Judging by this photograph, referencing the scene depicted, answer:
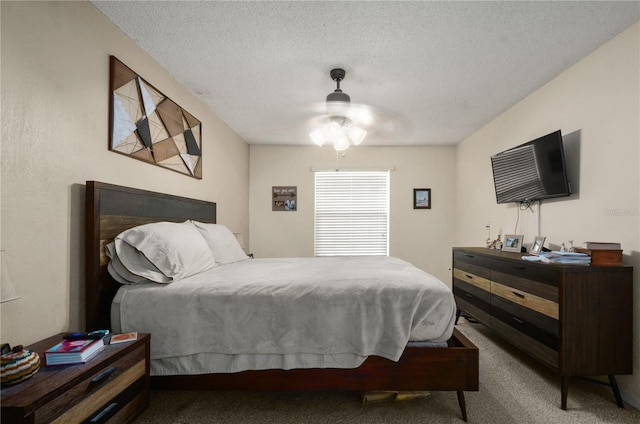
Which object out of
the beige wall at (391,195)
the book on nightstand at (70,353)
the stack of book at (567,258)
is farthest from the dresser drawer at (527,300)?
the book on nightstand at (70,353)

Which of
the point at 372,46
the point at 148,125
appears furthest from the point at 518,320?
the point at 148,125

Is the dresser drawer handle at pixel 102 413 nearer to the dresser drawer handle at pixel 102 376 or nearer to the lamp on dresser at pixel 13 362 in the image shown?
the dresser drawer handle at pixel 102 376

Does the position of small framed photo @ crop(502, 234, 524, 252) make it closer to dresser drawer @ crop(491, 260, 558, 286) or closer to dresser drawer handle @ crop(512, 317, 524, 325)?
dresser drawer @ crop(491, 260, 558, 286)

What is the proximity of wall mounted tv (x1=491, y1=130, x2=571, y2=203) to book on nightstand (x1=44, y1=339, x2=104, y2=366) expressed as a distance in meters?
3.25

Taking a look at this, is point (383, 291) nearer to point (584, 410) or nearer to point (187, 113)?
point (584, 410)

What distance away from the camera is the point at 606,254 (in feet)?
6.30

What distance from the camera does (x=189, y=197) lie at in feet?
9.96

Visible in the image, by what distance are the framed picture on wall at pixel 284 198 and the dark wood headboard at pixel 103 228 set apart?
2.71m

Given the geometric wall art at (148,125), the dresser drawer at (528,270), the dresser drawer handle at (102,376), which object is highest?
the geometric wall art at (148,125)

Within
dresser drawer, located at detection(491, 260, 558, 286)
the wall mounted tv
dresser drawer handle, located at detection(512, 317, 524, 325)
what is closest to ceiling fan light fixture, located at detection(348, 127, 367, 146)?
the wall mounted tv

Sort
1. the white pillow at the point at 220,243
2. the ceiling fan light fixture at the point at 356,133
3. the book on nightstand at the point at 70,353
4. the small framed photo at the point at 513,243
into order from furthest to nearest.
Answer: the small framed photo at the point at 513,243 → the ceiling fan light fixture at the point at 356,133 → the white pillow at the point at 220,243 → the book on nightstand at the point at 70,353

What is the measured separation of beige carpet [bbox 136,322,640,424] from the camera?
69.9 inches

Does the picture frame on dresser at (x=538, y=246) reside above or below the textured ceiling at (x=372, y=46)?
below

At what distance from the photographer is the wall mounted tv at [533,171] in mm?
2477
